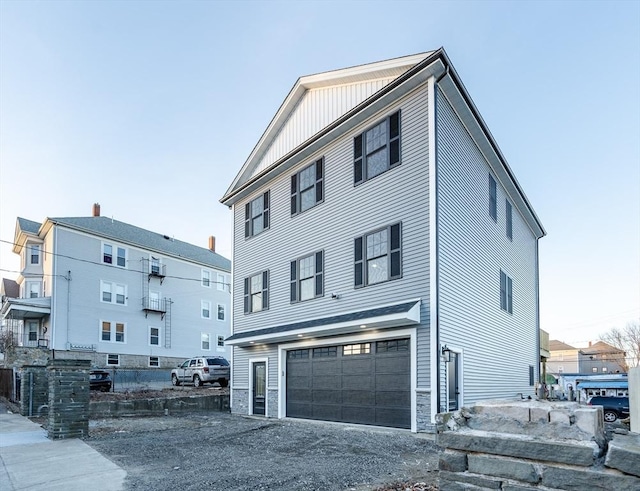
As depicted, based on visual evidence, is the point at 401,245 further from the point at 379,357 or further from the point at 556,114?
the point at 556,114

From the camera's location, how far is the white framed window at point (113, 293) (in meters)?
31.1

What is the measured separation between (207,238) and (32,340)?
53.5 feet

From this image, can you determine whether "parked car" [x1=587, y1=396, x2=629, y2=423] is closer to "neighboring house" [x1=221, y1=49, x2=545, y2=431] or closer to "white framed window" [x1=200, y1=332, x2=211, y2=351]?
"neighboring house" [x1=221, y1=49, x2=545, y2=431]

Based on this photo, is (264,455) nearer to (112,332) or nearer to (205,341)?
(112,332)

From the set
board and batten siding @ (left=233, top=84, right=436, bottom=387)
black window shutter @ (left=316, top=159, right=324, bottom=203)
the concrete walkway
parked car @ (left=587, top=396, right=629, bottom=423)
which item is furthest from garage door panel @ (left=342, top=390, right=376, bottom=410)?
parked car @ (left=587, top=396, right=629, bottom=423)

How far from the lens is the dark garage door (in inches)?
466

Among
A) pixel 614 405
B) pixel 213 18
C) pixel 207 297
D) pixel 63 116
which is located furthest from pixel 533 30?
pixel 207 297

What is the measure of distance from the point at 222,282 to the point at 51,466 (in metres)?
32.1

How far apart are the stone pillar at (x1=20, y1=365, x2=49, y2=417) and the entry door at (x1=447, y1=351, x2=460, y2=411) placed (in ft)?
36.0

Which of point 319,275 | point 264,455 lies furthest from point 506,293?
point 264,455

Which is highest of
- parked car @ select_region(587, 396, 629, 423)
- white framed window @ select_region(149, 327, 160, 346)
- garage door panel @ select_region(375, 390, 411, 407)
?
garage door panel @ select_region(375, 390, 411, 407)

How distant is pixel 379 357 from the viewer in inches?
491

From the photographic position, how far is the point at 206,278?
38000 millimetres

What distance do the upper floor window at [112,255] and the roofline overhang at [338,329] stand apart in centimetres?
1764
